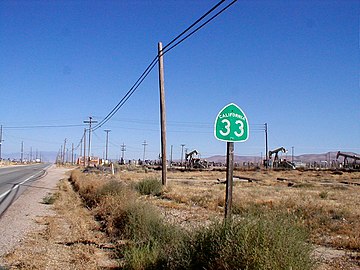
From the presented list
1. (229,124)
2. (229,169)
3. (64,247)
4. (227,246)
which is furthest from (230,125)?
(64,247)

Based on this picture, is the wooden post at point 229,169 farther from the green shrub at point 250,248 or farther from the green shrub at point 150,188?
the green shrub at point 150,188

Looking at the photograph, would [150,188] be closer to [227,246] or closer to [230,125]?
[230,125]

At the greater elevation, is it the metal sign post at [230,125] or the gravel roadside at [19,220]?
the metal sign post at [230,125]

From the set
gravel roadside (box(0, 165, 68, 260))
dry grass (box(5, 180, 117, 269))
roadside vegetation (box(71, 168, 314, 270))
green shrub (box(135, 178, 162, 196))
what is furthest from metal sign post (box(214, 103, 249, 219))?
green shrub (box(135, 178, 162, 196))

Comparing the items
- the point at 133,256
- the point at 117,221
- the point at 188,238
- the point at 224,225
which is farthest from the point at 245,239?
the point at 117,221

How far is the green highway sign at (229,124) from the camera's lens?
7.42 m

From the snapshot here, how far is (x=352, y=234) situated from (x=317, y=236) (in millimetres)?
860

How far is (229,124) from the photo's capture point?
7.45 m

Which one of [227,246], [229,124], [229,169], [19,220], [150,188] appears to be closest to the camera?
[227,246]

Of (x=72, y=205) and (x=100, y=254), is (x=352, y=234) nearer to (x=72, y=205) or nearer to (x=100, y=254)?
(x=100, y=254)

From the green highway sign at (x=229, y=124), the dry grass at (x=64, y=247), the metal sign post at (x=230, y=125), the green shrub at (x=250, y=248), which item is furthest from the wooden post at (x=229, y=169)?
the dry grass at (x=64, y=247)

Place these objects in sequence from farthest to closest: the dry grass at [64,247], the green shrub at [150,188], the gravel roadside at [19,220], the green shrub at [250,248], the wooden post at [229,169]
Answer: the green shrub at [150,188]
the gravel roadside at [19,220]
the dry grass at [64,247]
the wooden post at [229,169]
the green shrub at [250,248]

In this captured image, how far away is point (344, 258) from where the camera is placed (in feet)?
27.9

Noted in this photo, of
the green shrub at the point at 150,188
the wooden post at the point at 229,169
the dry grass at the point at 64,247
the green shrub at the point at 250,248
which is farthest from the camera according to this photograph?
the green shrub at the point at 150,188
